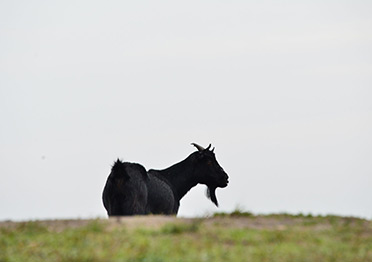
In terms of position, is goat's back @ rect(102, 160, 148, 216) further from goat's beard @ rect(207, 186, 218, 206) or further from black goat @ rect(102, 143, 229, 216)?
goat's beard @ rect(207, 186, 218, 206)

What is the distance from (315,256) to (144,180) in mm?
7411

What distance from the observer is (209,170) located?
846 inches

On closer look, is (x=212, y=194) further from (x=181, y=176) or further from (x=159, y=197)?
(x=159, y=197)

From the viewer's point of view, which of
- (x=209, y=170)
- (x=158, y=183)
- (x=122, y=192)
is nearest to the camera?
(x=122, y=192)

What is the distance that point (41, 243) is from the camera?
11852mm

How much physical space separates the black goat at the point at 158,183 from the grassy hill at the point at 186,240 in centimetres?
404

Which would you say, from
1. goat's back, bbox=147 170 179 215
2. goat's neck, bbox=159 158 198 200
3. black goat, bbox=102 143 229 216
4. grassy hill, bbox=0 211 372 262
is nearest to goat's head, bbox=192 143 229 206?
black goat, bbox=102 143 229 216

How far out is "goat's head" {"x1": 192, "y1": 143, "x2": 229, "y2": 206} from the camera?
838 inches

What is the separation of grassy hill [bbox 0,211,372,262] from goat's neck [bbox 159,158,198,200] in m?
7.41

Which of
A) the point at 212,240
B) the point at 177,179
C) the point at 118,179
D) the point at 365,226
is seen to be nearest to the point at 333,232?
the point at 365,226

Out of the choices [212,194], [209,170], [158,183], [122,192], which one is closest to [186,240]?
[122,192]

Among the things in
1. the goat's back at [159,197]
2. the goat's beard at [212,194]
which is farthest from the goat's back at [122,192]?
the goat's beard at [212,194]

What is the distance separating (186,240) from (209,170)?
31.9 feet

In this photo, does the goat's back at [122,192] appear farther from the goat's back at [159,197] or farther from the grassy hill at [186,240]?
the grassy hill at [186,240]
